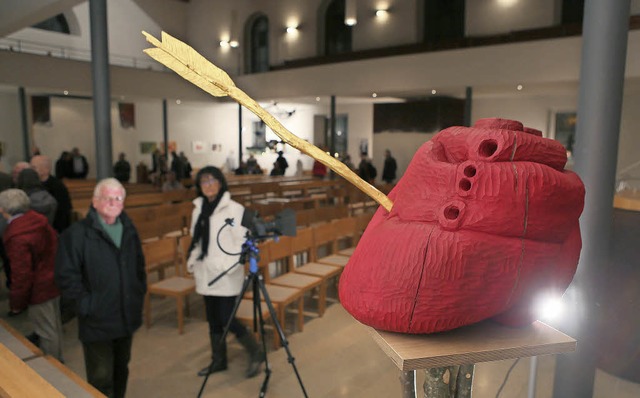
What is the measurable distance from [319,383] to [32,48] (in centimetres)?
1322

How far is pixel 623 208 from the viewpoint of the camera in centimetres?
335

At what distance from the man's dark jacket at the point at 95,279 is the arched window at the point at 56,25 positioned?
13.4 meters

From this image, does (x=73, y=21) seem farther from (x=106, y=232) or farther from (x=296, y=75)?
(x=106, y=232)

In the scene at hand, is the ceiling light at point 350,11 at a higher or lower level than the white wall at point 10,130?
higher

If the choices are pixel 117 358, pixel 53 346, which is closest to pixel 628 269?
pixel 117 358

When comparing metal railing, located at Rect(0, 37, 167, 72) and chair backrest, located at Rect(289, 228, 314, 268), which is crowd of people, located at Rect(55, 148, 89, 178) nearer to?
metal railing, located at Rect(0, 37, 167, 72)

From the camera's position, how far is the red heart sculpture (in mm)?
1008

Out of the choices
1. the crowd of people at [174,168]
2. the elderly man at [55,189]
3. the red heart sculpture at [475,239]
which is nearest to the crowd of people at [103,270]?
the elderly man at [55,189]

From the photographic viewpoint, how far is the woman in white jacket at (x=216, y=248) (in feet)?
11.0

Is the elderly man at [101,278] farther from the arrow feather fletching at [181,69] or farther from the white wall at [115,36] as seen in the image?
the white wall at [115,36]

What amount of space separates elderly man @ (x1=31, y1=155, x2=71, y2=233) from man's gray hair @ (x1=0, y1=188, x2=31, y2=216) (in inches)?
59.3

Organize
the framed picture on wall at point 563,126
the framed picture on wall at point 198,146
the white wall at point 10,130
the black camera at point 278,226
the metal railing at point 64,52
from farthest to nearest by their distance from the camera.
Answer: the framed picture on wall at point 198,146 → the framed picture on wall at point 563,126 → the white wall at point 10,130 → the metal railing at point 64,52 → the black camera at point 278,226

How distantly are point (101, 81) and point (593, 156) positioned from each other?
14.6ft

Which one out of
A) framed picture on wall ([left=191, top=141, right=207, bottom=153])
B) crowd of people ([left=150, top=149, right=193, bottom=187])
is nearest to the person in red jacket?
crowd of people ([left=150, top=149, right=193, bottom=187])
